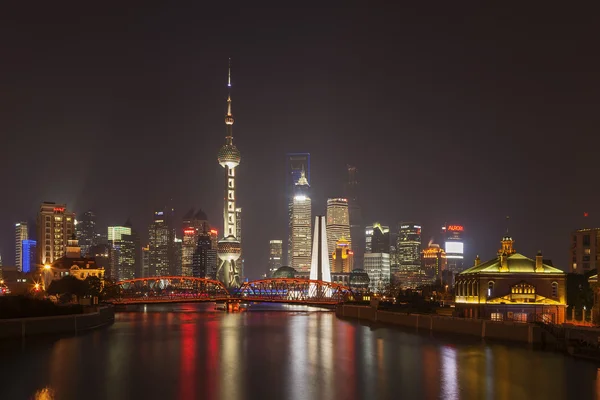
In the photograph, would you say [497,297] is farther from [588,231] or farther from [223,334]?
[588,231]

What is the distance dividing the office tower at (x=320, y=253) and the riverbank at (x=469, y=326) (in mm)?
54029

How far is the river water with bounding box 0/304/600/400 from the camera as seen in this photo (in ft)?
137

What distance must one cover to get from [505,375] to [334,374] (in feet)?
39.9

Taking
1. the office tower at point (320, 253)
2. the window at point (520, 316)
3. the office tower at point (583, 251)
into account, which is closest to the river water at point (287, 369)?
the window at point (520, 316)

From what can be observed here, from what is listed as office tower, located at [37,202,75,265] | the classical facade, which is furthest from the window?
office tower, located at [37,202,75,265]

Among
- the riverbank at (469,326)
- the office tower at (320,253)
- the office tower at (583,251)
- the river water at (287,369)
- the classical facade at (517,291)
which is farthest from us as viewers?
the office tower at (320,253)

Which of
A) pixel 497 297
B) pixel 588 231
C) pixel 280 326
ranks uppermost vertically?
pixel 588 231

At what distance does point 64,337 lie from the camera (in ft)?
226

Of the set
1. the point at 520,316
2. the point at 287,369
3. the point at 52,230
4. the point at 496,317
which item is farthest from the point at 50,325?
the point at 52,230

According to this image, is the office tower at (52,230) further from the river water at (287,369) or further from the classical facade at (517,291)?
the classical facade at (517,291)

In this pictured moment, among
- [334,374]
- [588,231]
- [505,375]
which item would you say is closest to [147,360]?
[334,374]

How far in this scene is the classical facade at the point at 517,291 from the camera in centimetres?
6712

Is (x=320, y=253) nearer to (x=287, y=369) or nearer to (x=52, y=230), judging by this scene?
(x=52, y=230)

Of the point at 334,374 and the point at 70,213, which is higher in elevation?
the point at 70,213
